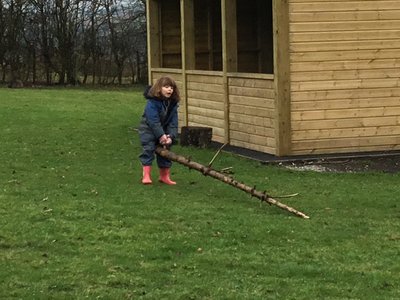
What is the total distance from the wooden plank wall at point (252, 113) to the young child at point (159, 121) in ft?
10.2

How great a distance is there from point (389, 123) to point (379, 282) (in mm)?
7723

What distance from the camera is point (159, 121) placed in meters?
10.1

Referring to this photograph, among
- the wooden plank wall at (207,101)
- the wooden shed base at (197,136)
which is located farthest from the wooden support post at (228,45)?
the wooden shed base at (197,136)

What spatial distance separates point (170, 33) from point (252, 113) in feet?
17.6

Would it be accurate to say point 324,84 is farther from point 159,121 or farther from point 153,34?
point 153,34

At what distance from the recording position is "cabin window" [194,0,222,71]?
17859 mm

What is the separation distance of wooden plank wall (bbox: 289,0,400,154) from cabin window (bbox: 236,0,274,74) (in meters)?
4.73

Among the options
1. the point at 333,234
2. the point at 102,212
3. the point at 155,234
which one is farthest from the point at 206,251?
the point at 102,212

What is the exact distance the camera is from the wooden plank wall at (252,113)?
1312 cm

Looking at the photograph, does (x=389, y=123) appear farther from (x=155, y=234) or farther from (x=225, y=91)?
(x=155, y=234)

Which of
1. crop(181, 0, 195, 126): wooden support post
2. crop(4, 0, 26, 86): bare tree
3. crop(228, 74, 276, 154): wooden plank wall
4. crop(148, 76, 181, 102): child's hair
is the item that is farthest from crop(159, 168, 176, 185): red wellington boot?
crop(4, 0, 26, 86): bare tree

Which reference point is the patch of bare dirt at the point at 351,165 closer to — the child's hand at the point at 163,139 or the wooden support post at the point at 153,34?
the child's hand at the point at 163,139

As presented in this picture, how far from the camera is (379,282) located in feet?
19.6

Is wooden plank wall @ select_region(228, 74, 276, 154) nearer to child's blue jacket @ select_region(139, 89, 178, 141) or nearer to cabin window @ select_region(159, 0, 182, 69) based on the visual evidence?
child's blue jacket @ select_region(139, 89, 178, 141)
